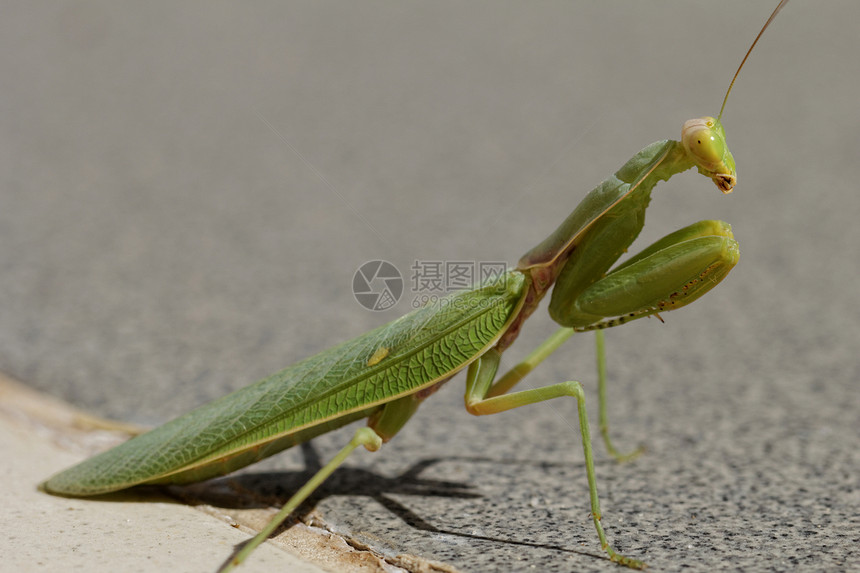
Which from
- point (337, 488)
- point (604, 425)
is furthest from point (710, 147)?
point (337, 488)

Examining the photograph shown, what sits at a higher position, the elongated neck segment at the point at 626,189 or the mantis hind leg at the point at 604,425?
the elongated neck segment at the point at 626,189

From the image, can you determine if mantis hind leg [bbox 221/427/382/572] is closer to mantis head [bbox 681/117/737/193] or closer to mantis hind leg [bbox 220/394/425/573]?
mantis hind leg [bbox 220/394/425/573]

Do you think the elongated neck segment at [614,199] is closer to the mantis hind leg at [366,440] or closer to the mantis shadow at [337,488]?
the mantis hind leg at [366,440]

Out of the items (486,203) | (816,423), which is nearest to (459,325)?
(816,423)

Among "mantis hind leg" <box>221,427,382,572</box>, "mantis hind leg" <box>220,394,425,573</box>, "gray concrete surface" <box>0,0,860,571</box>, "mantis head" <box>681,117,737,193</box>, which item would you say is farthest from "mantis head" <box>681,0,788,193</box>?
"mantis hind leg" <box>221,427,382,572</box>

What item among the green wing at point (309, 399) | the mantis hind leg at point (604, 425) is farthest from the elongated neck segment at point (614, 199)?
the mantis hind leg at point (604, 425)

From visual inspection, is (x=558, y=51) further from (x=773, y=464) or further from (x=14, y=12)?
(x=14, y=12)
